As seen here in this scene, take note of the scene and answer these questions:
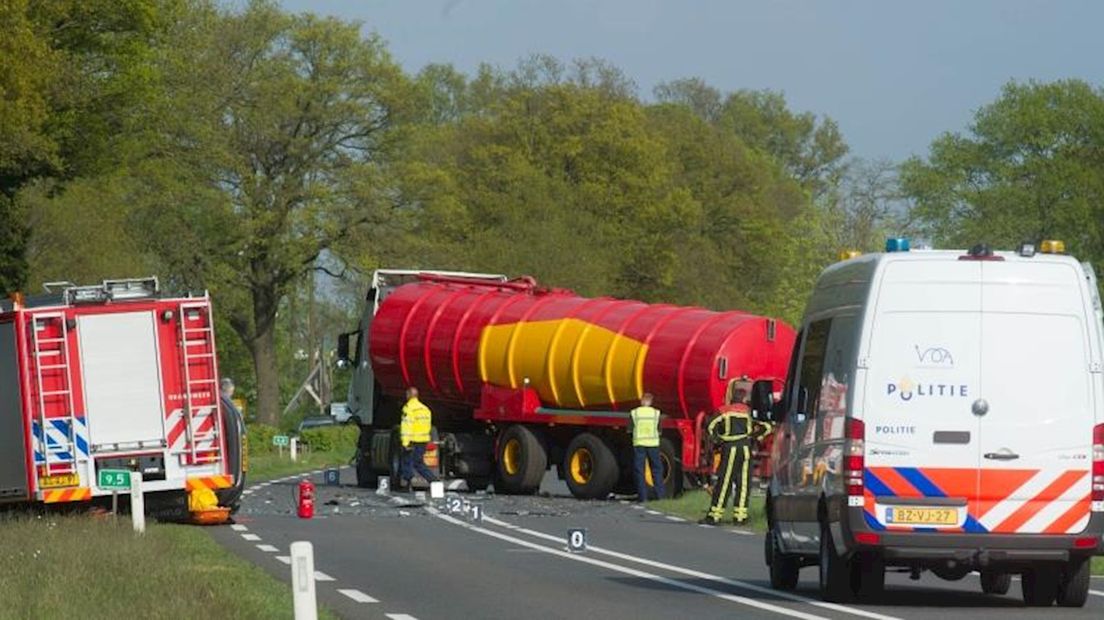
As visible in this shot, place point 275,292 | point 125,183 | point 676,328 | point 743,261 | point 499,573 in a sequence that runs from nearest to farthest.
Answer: point 499,573 < point 676,328 < point 125,183 < point 275,292 < point 743,261

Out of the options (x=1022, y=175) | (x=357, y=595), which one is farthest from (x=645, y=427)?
(x=1022, y=175)

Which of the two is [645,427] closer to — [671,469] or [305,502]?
[671,469]

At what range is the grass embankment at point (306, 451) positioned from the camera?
5924 cm

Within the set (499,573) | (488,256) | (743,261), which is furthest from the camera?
(743,261)

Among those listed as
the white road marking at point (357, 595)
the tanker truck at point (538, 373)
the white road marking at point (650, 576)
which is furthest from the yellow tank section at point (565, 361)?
the white road marking at point (357, 595)

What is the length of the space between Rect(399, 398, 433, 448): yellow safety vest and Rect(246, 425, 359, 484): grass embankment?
15.9 meters

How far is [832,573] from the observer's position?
16.5 m

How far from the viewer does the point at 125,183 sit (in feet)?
230

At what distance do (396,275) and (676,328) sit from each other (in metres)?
7.75

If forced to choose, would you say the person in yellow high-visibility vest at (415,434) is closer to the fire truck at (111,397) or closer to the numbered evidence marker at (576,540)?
the fire truck at (111,397)

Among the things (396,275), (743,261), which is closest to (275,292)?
(743,261)

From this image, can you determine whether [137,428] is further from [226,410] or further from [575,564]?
[575,564]

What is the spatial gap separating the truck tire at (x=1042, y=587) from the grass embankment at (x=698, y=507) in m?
11.2

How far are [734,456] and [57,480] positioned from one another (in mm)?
7532
